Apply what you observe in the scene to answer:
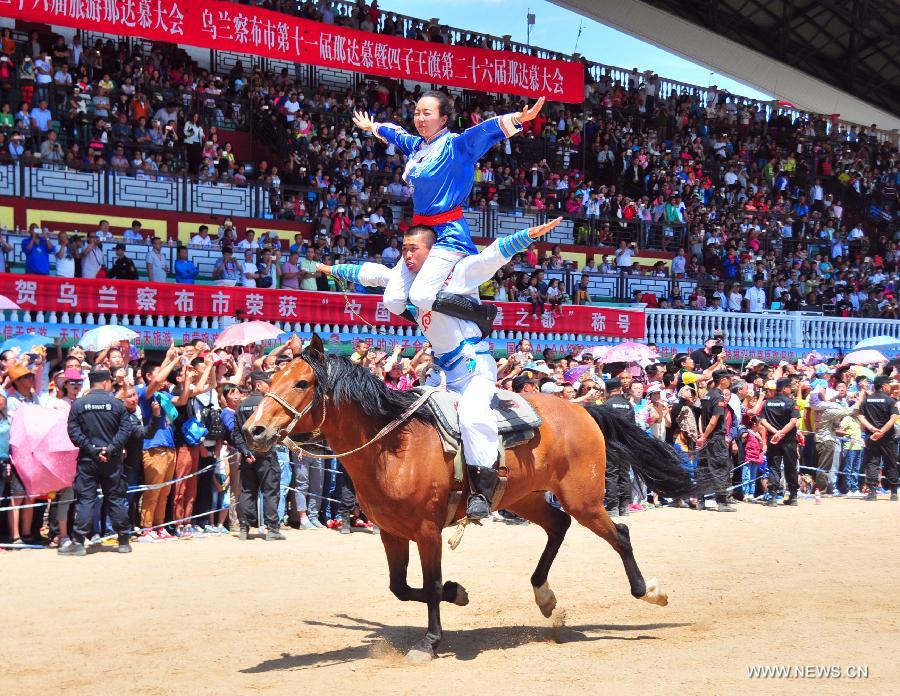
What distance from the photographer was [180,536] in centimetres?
1247

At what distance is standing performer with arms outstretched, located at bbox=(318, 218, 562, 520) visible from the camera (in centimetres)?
745

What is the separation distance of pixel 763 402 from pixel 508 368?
177 inches

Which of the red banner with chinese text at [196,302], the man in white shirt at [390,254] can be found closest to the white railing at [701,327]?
the red banner with chinese text at [196,302]

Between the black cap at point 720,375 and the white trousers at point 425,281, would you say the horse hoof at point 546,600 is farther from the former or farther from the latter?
the black cap at point 720,375

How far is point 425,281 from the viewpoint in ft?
24.6

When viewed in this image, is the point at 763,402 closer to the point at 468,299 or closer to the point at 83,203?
the point at 468,299

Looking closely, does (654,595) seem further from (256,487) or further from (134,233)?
(134,233)

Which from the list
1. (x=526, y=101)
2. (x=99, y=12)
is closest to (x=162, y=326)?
(x=99, y=12)

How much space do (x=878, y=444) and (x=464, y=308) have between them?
40.4ft

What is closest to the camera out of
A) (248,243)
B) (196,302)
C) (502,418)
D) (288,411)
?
(288,411)

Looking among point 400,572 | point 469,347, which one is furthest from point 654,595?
point 469,347

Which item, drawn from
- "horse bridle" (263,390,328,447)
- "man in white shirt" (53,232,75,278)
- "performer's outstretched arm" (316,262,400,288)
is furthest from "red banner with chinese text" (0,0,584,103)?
"horse bridle" (263,390,328,447)

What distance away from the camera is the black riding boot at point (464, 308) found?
752 centimetres

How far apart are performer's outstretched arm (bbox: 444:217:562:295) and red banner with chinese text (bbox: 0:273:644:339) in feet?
31.7
